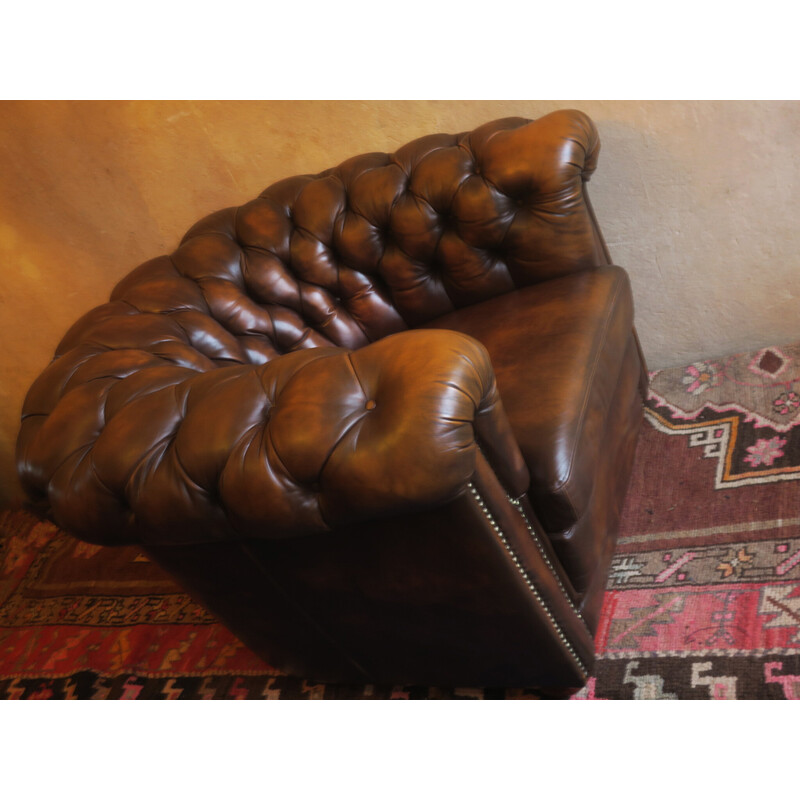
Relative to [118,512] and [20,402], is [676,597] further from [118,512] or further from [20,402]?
[20,402]

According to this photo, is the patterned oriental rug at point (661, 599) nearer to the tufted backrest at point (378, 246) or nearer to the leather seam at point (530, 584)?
the leather seam at point (530, 584)

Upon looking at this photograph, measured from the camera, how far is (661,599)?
175cm

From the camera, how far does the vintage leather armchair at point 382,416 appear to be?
1251 millimetres

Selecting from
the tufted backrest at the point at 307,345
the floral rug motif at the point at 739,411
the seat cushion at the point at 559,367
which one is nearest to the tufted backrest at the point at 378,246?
the tufted backrest at the point at 307,345

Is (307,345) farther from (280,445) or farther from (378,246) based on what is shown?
(280,445)

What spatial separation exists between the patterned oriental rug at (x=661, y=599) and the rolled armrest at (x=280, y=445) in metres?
0.56

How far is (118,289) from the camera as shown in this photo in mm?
2330

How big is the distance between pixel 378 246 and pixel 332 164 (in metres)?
0.52

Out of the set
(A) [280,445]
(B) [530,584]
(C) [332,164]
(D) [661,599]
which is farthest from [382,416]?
(C) [332,164]

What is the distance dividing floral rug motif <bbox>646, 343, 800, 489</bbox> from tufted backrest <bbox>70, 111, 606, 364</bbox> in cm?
54

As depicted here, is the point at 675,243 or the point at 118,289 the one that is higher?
the point at 118,289
